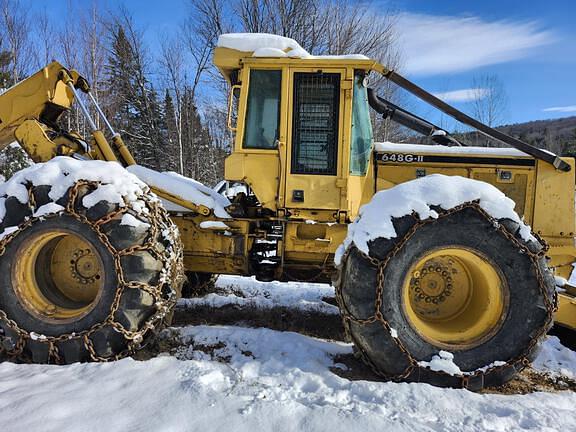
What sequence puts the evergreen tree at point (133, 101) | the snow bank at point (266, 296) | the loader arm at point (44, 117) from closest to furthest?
the loader arm at point (44, 117) < the snow bank at point (266, 296) < the evergreen tree at point (133, 101)

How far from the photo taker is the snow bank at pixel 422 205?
292cm

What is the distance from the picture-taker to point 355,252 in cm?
292

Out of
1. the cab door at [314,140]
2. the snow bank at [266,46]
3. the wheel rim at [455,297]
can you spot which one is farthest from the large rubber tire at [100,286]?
the wheel rim at [455,297]

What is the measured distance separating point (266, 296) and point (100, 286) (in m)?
2.78

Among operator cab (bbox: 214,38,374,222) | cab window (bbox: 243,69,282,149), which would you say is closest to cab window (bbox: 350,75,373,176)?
operator cab (bbox: 214,38,374,222)

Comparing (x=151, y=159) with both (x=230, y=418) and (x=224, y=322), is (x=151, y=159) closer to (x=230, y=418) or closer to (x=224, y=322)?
(x=224, y=322)

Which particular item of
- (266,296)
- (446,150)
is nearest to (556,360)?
(446,150)

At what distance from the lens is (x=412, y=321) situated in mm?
2965

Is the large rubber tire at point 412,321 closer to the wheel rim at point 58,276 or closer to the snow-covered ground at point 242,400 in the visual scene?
the snow-covered ground at point 242,400

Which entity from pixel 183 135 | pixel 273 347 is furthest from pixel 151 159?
pixel 273 347

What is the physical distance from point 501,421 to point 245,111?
3.14 meters

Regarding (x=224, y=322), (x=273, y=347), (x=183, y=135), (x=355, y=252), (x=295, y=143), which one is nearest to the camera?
(x=355, y=252)

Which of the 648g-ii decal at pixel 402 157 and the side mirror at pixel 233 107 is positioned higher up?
the side mirror at pixel 233 107

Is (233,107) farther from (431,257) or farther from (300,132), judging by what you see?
(431,257)
